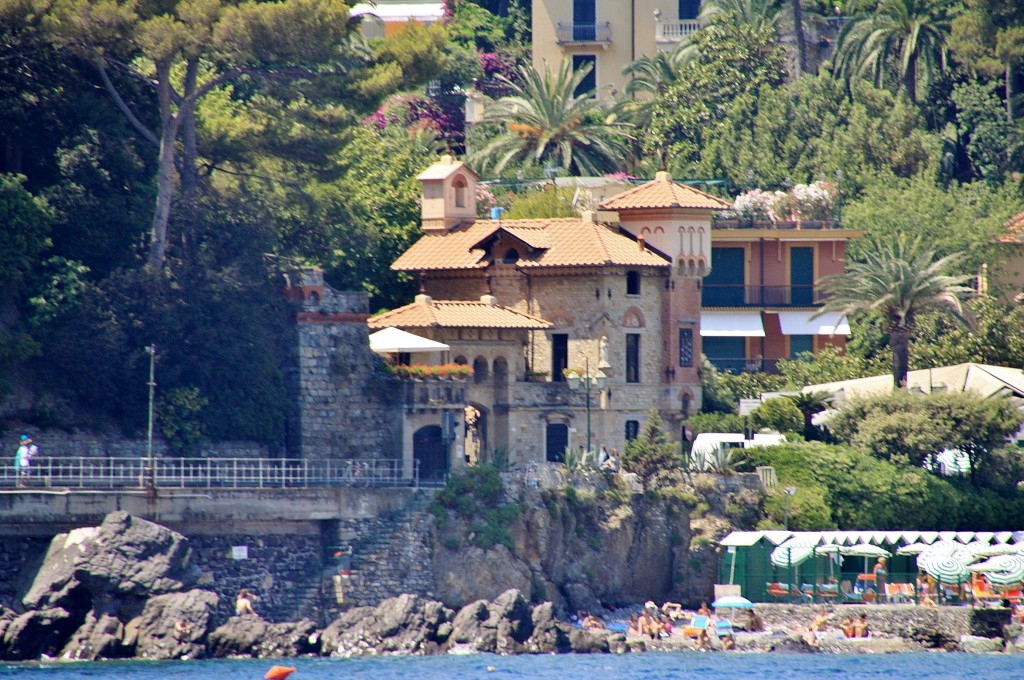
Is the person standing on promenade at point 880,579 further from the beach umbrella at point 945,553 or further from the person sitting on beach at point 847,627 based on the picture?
the person sitting on beach at point 847,627

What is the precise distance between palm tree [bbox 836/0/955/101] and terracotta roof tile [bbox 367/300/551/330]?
94.3ft

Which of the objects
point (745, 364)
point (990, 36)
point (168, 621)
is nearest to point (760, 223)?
point (745, 364)

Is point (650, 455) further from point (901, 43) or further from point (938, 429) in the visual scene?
point (901, 43)

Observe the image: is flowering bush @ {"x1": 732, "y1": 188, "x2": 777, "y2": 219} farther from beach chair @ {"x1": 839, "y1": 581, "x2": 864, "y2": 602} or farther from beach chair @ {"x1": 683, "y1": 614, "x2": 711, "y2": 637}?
beach chair @ {"x1": 683, "y1": 614, "x2": 711, "y2": 637}

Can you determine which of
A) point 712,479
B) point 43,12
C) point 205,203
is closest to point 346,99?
point 205,203

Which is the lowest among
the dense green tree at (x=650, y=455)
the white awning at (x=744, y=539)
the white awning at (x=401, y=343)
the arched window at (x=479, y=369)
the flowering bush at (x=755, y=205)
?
the white awning at (x=744, y=539)

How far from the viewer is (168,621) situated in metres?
57.2

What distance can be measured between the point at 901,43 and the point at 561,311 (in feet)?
93.5

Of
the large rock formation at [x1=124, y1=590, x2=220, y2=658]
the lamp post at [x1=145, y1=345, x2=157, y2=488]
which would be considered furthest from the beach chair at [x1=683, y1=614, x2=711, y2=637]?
the lamp post at [x1=145, y1=345, x2=157, y2=488]

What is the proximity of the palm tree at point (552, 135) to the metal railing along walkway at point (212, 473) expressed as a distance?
24.5m

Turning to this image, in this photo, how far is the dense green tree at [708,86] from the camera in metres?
93.7

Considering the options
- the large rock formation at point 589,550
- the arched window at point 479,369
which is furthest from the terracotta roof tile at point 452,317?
the large rock formation at point 589,550

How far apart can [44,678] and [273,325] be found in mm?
15362

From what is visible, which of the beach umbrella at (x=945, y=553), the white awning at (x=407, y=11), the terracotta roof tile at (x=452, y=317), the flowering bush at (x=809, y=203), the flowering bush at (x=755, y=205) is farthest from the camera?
the white awning at (x=407, y=11)
